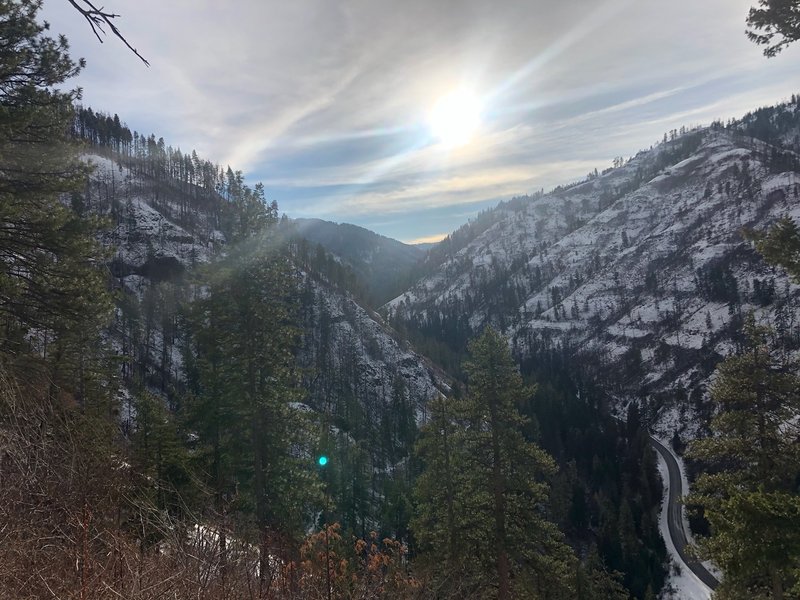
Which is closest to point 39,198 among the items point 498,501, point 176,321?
point 498,501

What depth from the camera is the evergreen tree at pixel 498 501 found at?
578 inches

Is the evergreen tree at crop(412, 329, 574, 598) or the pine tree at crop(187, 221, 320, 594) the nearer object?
the pine tree at crop(187, 221, 320, 594)

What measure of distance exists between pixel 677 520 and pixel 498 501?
7829 cm

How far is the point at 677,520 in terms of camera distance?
73.6 metres

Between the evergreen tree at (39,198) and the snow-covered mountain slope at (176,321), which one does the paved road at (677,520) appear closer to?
the snow-covered mountain slope at (176,321)

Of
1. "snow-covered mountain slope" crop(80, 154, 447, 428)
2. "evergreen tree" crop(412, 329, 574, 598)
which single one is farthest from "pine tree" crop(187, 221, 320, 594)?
"snow-covered mountain slope" crop(80, 154, 447, 428)

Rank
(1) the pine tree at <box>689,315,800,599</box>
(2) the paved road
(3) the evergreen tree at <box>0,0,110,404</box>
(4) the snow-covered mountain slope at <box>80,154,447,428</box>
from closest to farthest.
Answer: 1. (1) the pine tree at <box>689,315,800,599</box>
2. (3) the evergreen tree at <box>0,0,110,404</box>
3. (2) the paved road
4. (4) the snow-covered mountain slope at <box>80,154,447,428</box>

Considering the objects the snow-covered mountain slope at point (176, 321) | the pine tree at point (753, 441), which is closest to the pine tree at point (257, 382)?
the pine tree at point (753, 441)

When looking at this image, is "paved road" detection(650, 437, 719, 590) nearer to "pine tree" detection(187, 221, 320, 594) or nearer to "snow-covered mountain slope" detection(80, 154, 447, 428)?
"pine tree" detection(187, 221, 320, 594)

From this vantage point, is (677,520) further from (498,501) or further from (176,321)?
(176,321)

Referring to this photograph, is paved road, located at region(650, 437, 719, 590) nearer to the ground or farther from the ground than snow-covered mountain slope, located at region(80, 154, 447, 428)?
nearer to the ground

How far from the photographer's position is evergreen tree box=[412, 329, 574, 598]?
1467 cm

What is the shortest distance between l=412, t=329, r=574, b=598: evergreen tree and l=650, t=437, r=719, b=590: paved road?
41.9m

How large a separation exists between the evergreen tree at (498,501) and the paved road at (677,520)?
41883mm
